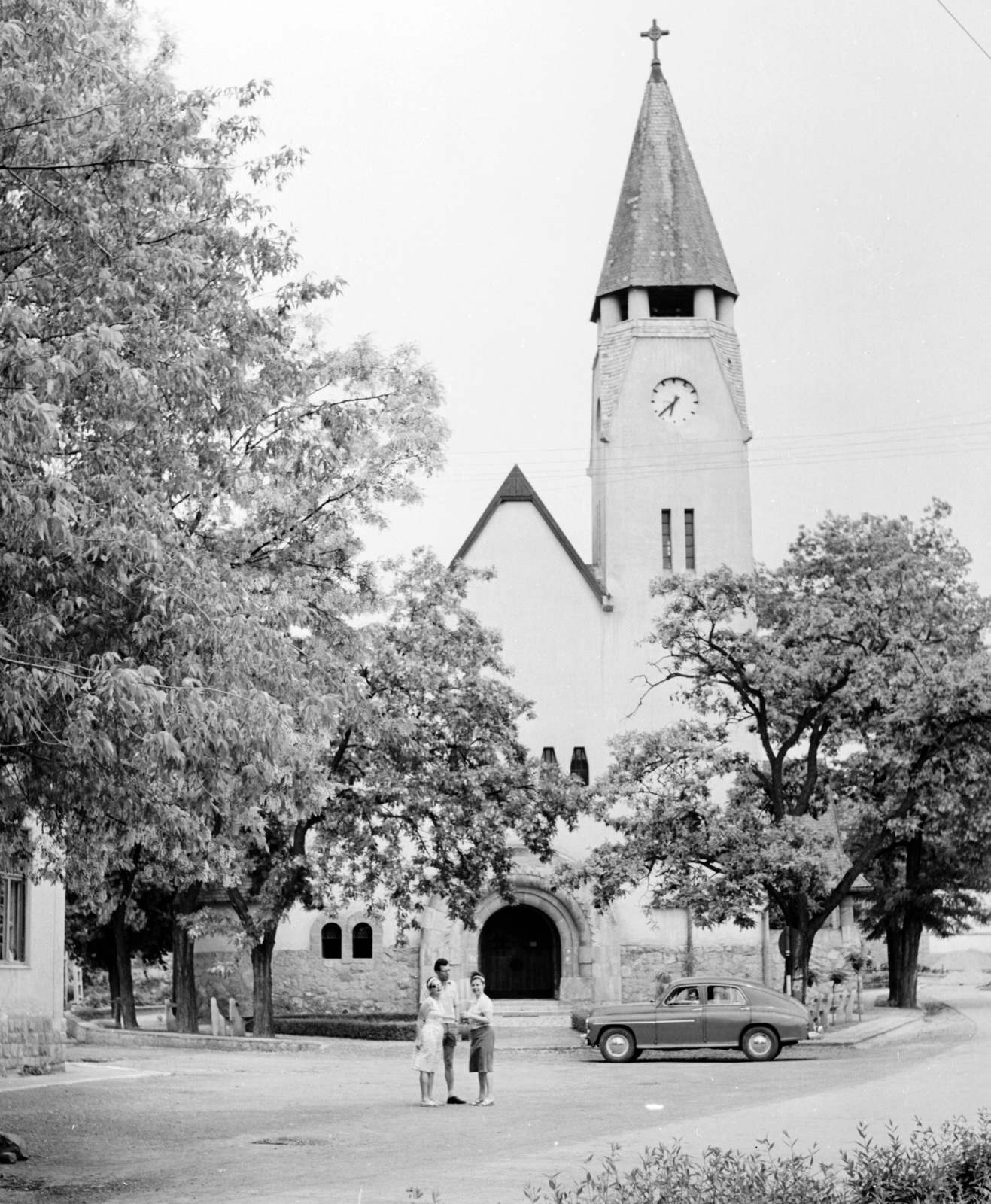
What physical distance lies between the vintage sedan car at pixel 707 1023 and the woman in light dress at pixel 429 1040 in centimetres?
819

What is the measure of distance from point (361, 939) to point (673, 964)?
8166mm

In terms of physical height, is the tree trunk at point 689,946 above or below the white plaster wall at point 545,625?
below

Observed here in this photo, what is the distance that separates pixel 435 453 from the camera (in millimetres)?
23703

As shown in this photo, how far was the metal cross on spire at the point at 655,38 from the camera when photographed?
48188 mm

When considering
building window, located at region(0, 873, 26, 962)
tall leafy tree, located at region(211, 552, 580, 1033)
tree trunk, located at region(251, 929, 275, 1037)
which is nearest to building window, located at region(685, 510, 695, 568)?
tall leafy tree, located at region(211, 552, 580, 1033)

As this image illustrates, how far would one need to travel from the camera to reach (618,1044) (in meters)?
25.3

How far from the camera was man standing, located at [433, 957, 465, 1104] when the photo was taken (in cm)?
1758

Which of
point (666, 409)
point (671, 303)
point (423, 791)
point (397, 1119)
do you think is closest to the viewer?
point (397, 1119)

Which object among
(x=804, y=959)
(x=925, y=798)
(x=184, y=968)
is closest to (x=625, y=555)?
(x=925, y=798)

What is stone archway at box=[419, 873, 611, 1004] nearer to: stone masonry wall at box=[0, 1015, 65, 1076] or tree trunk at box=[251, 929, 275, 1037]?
tree trunk at box=[251, 929, 275, 1037]

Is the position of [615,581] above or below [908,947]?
above

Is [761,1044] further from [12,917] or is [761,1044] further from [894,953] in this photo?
[894,953]

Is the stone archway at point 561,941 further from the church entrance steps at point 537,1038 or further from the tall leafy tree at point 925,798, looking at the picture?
the tall leafy tree at point 925,798

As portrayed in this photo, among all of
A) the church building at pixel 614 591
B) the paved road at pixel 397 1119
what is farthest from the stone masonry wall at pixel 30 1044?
the church building at pixel 614 591
